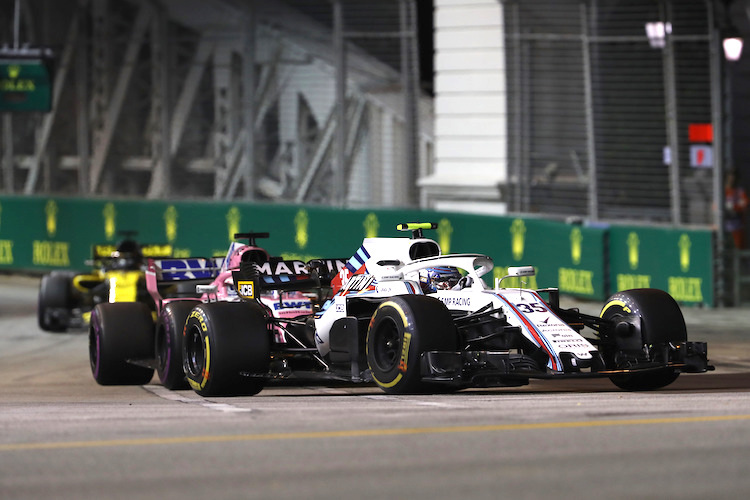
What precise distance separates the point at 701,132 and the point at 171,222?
34.4 ft

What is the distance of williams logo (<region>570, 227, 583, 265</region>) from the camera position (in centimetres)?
2038

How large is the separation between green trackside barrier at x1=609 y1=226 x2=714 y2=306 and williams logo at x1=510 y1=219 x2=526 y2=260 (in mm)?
1404

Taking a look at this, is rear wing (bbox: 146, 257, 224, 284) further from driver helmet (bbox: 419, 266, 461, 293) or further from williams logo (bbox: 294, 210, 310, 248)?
williams logo (bbox: 294, 210, 310, 248)

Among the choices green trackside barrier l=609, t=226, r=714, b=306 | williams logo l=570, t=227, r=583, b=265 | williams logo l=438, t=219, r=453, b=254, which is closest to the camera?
green trackside barrier l=609, t=226, r=714, b=306

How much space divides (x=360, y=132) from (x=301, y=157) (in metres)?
1.49

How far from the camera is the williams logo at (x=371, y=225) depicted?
75.9 feet

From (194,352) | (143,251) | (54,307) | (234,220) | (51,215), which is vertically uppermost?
(51,215)

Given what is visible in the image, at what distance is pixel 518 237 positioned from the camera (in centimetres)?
2112

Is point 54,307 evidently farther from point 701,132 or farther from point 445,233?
point 701,132

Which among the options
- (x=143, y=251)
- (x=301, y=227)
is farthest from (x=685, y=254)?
(x=301, y=227)

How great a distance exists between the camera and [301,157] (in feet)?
83.6

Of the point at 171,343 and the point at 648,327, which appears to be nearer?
the point at 648,327

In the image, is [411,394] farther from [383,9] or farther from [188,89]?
[188,89]

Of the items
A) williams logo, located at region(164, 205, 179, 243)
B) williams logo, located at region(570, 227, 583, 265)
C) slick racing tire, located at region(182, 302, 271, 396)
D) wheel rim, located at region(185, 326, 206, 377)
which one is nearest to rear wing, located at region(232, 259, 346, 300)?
wheel rim, located at region(185, 326, 206, 377)
